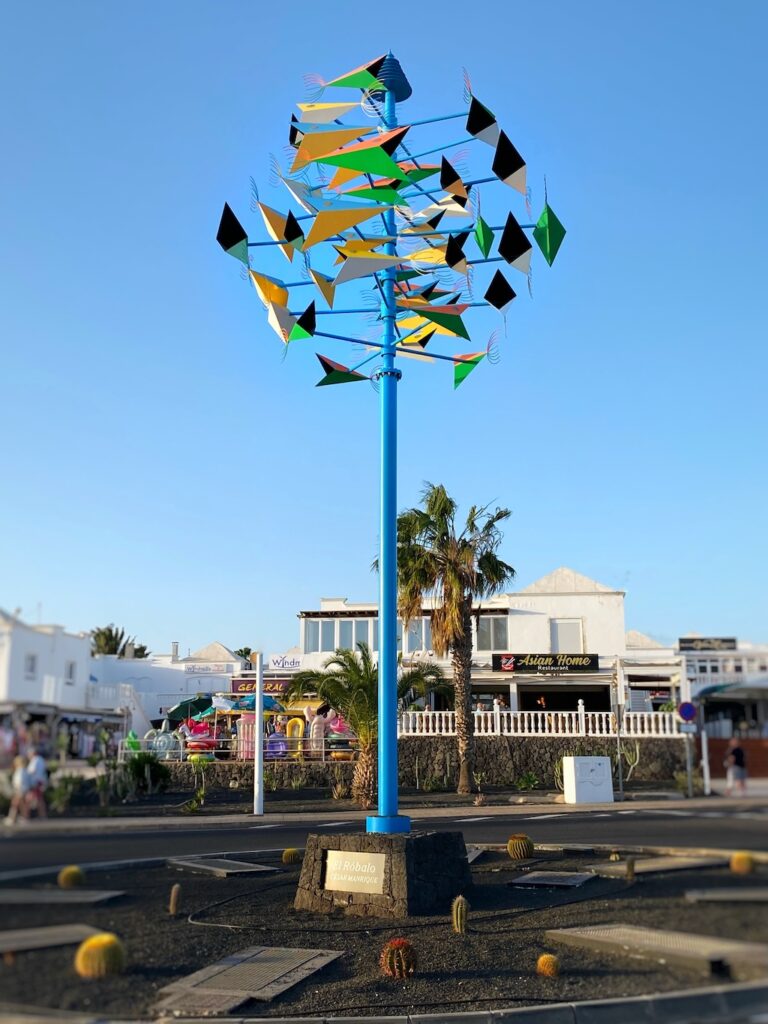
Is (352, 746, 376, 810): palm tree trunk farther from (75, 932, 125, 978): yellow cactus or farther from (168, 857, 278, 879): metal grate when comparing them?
(75, 932, 125, 978): yellow cactus

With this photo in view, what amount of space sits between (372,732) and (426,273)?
13.7 meters

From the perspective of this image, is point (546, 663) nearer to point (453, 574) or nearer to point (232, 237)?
point (453, 574)

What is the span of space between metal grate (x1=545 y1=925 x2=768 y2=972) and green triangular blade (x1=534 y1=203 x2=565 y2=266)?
17.5 ft

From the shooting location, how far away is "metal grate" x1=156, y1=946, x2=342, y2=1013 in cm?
517

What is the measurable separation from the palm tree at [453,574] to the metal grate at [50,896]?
1906cm

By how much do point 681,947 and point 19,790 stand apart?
2.85m

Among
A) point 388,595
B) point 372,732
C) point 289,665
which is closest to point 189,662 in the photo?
point 388,595

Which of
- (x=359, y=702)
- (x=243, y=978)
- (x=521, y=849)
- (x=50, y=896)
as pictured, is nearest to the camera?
(x=50, y=896)

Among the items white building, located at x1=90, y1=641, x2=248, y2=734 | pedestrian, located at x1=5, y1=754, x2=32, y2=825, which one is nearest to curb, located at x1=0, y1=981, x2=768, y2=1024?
pedestrian, located at x1=5, y1=754, x2=32, y2=825

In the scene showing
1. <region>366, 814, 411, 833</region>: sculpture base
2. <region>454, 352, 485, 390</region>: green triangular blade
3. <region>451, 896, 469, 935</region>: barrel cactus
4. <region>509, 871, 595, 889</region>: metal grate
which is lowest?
<region>451, 896, 469, 935</region>: barrel cactus

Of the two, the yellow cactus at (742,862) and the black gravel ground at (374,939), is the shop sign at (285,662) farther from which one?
the yellow cactus at (742,862)

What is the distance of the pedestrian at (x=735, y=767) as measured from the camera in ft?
13.1

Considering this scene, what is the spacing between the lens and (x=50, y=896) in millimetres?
3797

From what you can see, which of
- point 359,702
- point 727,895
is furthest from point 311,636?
point 727,895
